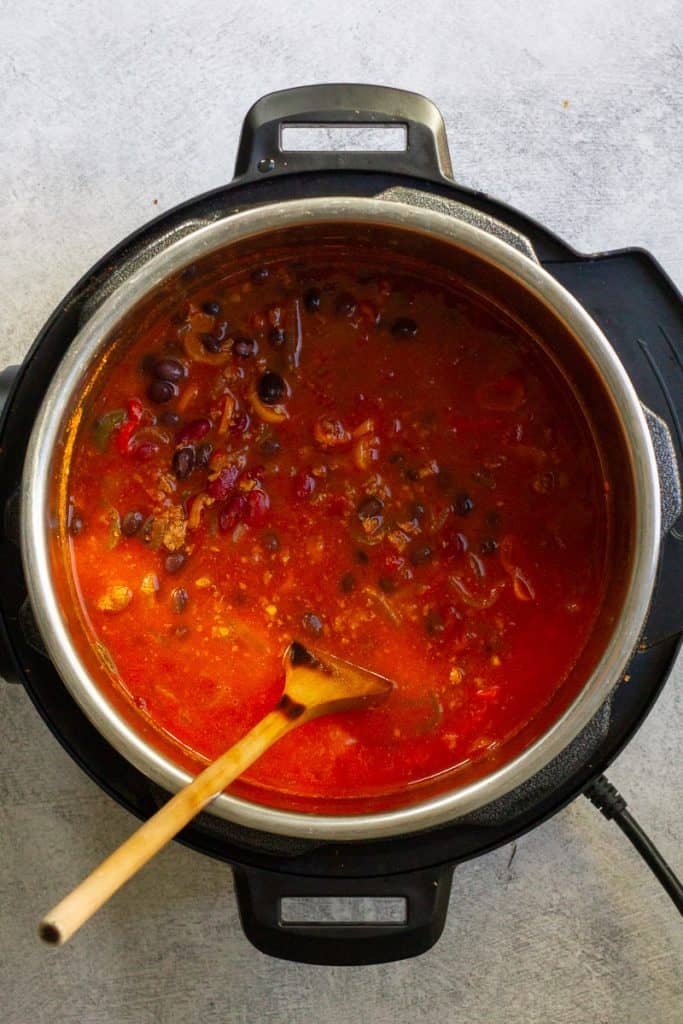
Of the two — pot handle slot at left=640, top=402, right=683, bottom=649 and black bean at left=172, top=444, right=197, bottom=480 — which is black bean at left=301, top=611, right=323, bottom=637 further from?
pot handle slot at left=640, top=402, right=683, bottom=649

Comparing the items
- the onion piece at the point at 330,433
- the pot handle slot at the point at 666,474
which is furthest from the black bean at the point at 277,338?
the pot handle slot at the point at 666,474

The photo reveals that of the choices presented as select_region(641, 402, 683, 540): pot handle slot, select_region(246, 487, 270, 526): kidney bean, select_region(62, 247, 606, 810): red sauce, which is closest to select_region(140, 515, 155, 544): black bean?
select_region(62, 247, 606, 810): red sauce

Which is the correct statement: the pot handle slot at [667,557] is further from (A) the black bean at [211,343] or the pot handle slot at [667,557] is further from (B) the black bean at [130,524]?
(B) the black bean at [130,524]

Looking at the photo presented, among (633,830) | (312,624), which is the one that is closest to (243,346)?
(312,624)

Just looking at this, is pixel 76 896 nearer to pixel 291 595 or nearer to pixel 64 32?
pixel 291 595

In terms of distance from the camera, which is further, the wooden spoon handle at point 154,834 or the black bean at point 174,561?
the black bean at point 174,561
